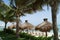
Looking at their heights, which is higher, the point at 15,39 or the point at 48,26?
the point at 48,26

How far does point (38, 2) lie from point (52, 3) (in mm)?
1353

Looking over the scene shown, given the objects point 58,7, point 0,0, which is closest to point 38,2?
point 58,7

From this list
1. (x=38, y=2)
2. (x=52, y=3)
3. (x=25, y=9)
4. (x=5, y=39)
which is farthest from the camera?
(x=25, y=9)

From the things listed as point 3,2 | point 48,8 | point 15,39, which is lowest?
point 15,39

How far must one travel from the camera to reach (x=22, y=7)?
69.9 feet

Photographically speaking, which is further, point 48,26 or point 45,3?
point 48,26

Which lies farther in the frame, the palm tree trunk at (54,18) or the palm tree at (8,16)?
the palm tree at (8,16)

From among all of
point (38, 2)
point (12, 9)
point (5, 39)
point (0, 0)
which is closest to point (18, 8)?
point (12, 9)

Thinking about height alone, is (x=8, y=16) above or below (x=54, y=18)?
above

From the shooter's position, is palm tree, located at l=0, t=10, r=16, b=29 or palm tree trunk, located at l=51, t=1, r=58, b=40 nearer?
palm tree trunk, located at l=51, t=1, r=58, b=40

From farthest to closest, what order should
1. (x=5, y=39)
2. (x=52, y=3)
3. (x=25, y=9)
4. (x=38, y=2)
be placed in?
1. (x=25, y=9)
2. (x=5, y=39)
3. (x=38, y=2)
4. (x=52, y=3)

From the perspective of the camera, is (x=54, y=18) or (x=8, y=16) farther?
(x=8, y=16)

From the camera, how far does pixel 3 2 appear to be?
22.4 metres

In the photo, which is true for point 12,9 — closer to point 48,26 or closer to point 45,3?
point 48,26
